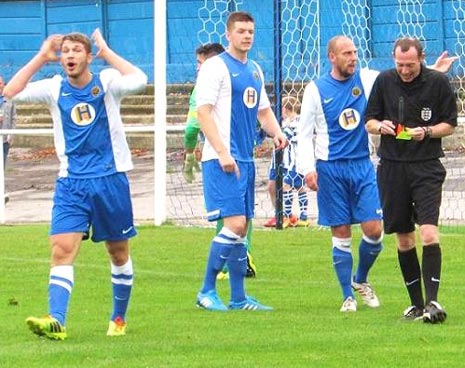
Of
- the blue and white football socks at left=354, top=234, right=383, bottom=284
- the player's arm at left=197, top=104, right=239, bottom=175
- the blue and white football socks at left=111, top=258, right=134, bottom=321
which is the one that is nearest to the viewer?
the blue and white football socks at left=111, top=258, right=134, bottom=321

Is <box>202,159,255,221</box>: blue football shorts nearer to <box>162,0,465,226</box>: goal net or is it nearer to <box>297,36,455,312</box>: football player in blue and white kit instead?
<box>297,36,455,312</box>: football player in blue and white kit

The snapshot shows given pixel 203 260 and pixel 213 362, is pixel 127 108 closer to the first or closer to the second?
pixel 203 260

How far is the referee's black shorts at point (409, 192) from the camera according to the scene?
1052cm

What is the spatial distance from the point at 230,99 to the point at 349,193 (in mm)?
1147

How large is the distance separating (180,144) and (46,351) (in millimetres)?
18203

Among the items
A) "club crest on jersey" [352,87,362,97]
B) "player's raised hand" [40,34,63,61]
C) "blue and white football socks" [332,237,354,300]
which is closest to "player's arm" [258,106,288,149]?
"club crest on jersey" [352,87,362,97]

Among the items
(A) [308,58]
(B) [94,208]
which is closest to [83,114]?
(B) [94,208]

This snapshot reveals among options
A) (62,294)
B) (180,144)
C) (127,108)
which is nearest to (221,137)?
(62,294)

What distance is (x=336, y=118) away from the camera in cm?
1138

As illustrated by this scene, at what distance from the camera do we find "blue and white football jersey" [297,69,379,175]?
11367mm

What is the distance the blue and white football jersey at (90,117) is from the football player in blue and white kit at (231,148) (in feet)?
4.71

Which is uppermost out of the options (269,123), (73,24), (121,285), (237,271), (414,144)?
(73,24)

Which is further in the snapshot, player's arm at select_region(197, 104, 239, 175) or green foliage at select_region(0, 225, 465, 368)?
player's arm at select_region(197, 104, 239, 175)

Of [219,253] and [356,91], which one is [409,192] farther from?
[219,253]
